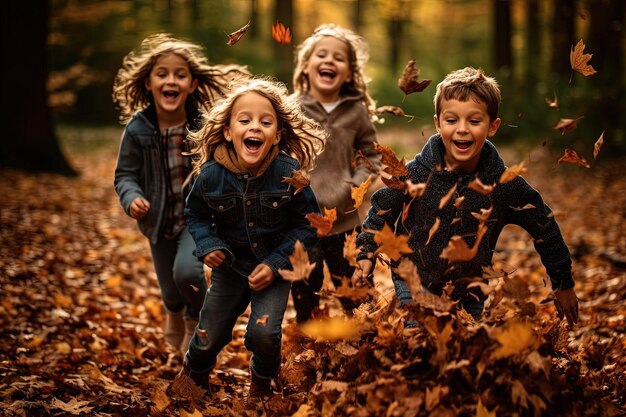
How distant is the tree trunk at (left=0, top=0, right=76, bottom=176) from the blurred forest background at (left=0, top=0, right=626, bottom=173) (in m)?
0.02

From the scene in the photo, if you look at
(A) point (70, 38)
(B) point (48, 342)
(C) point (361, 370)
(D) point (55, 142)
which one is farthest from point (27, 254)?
(A) point (70, 38)

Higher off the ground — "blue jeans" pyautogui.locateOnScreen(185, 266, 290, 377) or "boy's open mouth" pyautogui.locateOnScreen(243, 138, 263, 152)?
"boy's open mouth" pyautogui.locateOnScreen(243, 138, 263, 152)

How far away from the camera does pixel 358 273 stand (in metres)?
2.84

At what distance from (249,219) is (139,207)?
0.88 meters

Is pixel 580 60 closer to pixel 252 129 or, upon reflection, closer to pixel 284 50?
pixel 252 129

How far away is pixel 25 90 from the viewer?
10477mm

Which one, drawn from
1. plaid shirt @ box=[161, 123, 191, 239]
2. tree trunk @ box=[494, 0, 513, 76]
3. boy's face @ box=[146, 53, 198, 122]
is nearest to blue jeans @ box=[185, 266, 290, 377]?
plaid shirt @ box=[161, 123, 191, 239]

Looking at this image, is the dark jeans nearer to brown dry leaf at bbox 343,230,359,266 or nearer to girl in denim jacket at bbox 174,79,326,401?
girl in denim jacket at bbox 174,79,326,401

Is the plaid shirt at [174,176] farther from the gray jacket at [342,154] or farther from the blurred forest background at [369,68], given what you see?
the blurred forest background at [369,68]

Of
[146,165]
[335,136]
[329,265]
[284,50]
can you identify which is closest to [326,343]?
[329,265]

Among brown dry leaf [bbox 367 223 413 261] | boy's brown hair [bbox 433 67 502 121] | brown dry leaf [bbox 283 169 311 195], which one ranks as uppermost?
boy's brown hair [bbox 433 67 502 121]

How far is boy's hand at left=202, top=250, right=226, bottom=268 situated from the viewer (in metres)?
3.07

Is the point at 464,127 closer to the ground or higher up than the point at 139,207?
higher up

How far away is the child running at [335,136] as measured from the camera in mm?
3998
